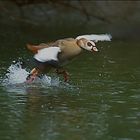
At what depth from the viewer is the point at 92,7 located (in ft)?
70.7

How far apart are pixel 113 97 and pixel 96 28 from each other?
11074mm

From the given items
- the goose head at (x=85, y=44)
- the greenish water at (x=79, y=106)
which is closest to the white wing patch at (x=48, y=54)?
the goose head at (x=85, y=44)

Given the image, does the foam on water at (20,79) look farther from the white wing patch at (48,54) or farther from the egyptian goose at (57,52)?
the white wing patch at (48,54)

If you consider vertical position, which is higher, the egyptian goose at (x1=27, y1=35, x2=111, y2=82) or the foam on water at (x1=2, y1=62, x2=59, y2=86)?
the egyptian goose at (x1=27, y1=35, x2=111, y2=82)

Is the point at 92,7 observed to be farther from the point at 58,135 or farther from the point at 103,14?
the point at 58,135

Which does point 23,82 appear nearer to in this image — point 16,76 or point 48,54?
point 16,76

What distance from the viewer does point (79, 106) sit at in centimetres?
884

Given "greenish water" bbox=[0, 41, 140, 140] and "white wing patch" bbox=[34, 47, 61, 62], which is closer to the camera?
"greenish water" bbox=[0, 41, 140, 140]

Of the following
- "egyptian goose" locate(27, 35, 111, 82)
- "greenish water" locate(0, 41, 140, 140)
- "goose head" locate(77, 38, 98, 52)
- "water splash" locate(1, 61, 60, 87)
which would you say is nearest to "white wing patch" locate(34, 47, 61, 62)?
"egyptian goose" locate(27, 35, 111, 82)

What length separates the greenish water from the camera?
745cm

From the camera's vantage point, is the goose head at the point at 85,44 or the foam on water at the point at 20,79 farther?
the foam on water at the point at 20,79

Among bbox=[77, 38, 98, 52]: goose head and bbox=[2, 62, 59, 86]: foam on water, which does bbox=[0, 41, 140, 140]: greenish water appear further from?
bbox=[77, 38, 98, 52]: goose head

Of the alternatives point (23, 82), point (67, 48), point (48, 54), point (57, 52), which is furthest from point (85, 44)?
point (23, 82)

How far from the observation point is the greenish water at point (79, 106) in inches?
293
